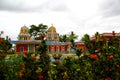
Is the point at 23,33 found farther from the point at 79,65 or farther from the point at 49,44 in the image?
the point at 79,65

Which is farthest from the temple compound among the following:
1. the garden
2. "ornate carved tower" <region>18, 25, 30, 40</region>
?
the garden

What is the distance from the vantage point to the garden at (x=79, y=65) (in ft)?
27.8

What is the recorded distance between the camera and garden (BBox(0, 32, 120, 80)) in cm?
846

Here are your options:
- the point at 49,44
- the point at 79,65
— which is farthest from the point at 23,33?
the point at 79,65

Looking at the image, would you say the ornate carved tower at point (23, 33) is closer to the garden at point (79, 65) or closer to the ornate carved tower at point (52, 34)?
the ornate carved tower at point (52, 34)

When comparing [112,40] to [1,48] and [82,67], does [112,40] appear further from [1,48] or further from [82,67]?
[1,48]

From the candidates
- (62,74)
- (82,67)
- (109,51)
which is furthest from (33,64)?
(109,51)

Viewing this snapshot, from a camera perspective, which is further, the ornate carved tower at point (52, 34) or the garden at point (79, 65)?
the ornate carved tower at point (52, 34)

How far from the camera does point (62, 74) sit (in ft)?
28.8

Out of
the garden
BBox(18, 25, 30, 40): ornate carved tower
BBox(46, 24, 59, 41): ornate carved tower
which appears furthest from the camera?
BBox(46, 24, 59, 41): ornate carved tower

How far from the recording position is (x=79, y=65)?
30.9ft

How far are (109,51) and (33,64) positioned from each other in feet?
7.00

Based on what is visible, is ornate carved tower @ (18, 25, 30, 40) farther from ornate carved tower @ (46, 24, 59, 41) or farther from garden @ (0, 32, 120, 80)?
garden @ (0, 32, 120, 80)

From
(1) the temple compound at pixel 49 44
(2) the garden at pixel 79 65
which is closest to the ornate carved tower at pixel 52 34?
(1) the temple compound at pixel 49 44
